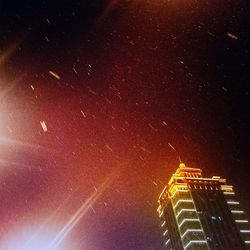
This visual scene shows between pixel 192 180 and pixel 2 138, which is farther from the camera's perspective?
pixel 192 180

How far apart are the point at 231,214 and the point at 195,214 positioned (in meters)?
7.39

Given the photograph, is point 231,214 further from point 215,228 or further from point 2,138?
point 2,138

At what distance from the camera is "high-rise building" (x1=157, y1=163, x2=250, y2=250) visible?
62.1 m

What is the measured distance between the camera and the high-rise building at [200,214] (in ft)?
204

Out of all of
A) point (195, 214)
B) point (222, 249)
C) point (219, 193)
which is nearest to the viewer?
point (222, 249)

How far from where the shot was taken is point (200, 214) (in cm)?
6512

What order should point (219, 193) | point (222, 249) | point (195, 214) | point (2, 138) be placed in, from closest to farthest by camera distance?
point (2, 138)
point (222, 249)
point (195, 214)
point (219, 193)

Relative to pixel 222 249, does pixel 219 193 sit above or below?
above

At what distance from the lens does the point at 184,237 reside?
6309 centimetres

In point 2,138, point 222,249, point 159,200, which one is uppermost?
point 159,200

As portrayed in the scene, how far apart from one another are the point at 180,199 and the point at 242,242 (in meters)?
13.1

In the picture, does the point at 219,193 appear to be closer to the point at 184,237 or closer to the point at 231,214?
the point at 231,214

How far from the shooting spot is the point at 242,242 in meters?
63.3

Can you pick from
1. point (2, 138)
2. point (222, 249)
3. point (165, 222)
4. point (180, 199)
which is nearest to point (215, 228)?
point (222, 249)
